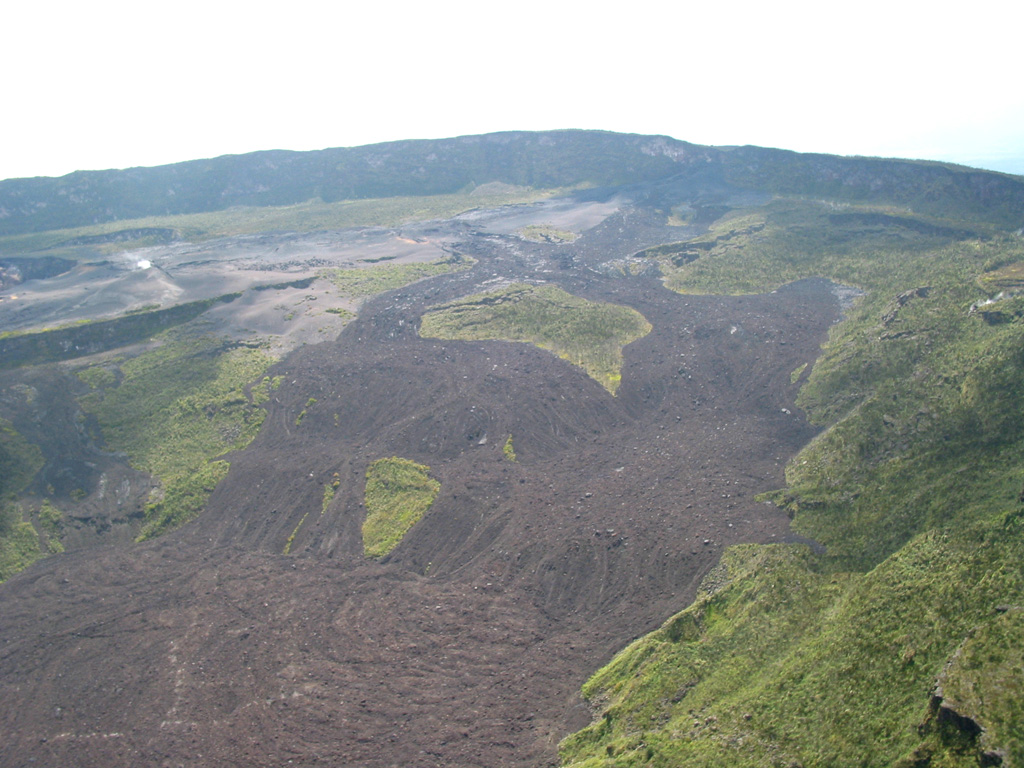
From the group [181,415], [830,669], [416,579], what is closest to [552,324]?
[181,415]

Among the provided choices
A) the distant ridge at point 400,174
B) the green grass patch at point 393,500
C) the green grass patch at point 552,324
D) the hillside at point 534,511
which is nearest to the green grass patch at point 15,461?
the hillside at point 534,511

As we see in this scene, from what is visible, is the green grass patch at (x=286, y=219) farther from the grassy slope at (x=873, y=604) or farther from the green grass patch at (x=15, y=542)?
the grassy slope at (x=873, y=604)

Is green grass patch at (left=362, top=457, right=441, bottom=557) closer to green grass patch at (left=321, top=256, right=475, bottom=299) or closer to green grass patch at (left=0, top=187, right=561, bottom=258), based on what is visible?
green grass patch at (left=321, top=256, right=475, bottom=299)

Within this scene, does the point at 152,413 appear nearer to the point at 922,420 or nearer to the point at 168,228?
the point at 922,420

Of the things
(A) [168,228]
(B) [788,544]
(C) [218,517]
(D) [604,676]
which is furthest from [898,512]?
(A) [168,228]

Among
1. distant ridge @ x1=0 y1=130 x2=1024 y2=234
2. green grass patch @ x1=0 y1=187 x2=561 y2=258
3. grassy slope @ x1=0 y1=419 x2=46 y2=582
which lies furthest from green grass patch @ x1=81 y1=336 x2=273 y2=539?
distant ridge @ x1=0 y1=130 x2=1024 y2=234

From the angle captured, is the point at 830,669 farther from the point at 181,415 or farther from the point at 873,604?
the point at 181,415
